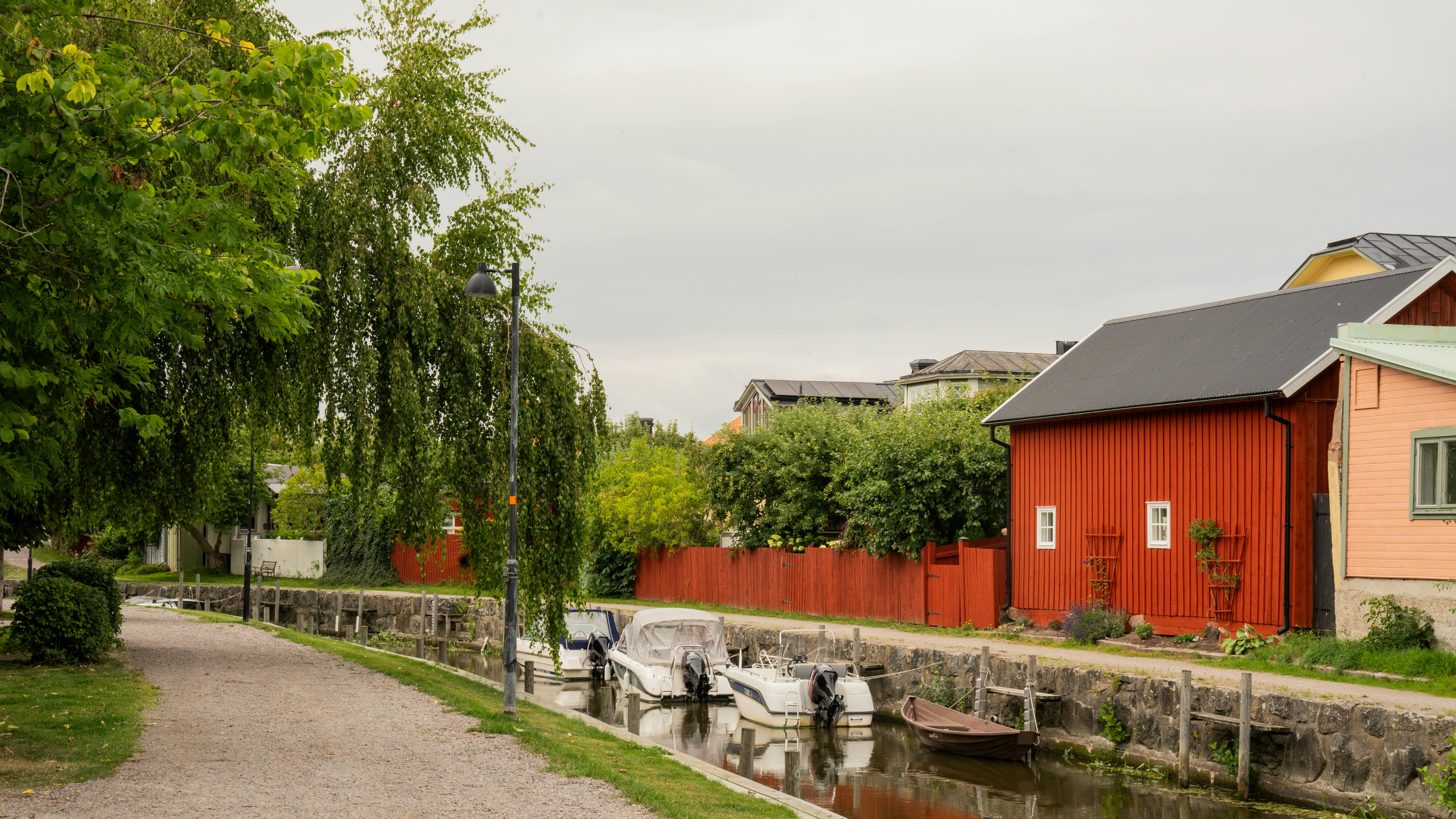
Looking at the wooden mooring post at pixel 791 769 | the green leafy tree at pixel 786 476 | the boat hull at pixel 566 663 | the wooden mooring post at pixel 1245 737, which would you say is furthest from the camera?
the green leafy tree at pixel 786 476

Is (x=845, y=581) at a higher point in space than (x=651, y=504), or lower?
lower

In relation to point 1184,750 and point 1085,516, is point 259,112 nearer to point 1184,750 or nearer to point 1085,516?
point 1184,750

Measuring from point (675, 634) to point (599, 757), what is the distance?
14457 mm

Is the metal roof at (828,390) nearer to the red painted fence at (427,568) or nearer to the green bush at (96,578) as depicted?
the red painted fence at (427,568)

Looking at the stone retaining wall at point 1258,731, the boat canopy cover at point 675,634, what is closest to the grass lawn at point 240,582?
the boat canopy cover at point 675,634

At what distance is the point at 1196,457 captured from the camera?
24203 millimetres

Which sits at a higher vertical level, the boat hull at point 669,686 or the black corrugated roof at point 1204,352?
the black corrugated roof at point 1204,352

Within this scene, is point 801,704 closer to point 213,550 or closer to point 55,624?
point 55,624

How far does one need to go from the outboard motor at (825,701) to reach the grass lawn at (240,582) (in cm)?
2415

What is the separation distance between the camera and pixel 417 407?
16641 millimetres

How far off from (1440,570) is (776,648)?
14.7 m

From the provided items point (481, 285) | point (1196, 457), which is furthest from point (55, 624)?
point (1196, 457)

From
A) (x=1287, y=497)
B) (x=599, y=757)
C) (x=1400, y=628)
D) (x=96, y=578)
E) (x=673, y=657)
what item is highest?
(x=1287, y=497)

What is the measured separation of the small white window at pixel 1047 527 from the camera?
27.6 meters
